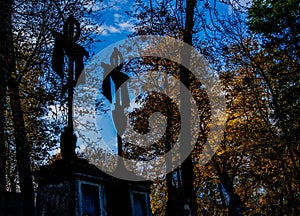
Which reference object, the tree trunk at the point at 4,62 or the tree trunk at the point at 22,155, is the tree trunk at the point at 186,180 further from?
the tree trunk at the point at 4,62

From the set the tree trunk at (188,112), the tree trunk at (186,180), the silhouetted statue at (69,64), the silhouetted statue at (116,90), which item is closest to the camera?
the silhouetted statue at (69,64)

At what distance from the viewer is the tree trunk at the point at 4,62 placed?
10703 mm

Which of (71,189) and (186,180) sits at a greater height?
(186,180)

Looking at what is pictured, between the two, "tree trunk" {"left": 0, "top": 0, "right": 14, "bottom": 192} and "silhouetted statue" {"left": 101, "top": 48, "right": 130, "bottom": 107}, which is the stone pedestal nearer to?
"silhouetted statue" {"left": 101, "top": 48, "right": 130, "bottom": 107}

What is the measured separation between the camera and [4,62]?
36.2 ft

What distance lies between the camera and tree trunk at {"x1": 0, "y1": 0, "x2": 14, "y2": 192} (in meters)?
10.7

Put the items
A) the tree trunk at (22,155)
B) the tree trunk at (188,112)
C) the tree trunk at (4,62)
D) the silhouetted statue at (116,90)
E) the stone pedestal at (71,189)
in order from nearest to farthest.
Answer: the stone pedestal at (71,189) < the silhouetted statue at (116,90) < the tree trunk at (4,62) < the tree trunk at (22,155) < the tree trunk at (188,112)

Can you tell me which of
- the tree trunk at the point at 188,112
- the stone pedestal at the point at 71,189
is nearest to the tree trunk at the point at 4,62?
the stone pedestal at the point at 71,189

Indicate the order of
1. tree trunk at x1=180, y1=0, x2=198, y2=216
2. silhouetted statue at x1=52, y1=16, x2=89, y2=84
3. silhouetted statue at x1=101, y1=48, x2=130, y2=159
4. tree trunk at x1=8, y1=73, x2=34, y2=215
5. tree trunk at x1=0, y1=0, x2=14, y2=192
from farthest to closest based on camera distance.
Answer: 1. tree trunk at x1=180, y1=0, x2=198, y2=216
2. tree trunk at x1=8, y1=73, x2=34, y2=215
3. tree trunk at x1=0, y1=0, x2=14, y2=192
4. silhouetted statue at x1=101, y1=48, x2=130, y2=159
5. silhouetted statue at x1=52, y1=16, x2=89, y2=84

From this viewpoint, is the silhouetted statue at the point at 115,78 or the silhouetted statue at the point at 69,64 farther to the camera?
the silhouetted statue at the point at 115,78

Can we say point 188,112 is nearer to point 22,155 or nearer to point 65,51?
point 22,155

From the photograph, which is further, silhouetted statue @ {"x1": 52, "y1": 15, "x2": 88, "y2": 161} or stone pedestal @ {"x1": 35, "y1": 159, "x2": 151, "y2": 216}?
silhouetted statue @ {"x1": 52, "y1": 15, "x2": 88, "y2": 161}

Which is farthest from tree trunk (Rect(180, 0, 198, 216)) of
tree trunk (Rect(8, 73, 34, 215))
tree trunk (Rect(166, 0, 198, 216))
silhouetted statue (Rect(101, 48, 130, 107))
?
tree trunk (Rect(8, 73, 34, 215))

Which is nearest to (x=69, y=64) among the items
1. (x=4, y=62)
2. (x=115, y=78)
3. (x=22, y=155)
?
(x=115, y=78)
